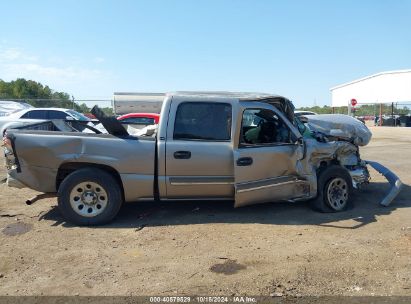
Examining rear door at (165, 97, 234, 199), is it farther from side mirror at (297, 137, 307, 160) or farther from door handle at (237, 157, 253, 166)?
side mirror at (297, 137, 307, 160)

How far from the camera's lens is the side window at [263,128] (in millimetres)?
6444

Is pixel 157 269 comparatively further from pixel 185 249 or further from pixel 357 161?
pixel 357 161

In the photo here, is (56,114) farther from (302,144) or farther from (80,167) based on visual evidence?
(302,144)

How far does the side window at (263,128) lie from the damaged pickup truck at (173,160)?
18 millimetres

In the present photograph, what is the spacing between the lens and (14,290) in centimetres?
409

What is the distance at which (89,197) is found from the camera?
606 cm

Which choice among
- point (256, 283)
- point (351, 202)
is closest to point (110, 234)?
point (256, 283)

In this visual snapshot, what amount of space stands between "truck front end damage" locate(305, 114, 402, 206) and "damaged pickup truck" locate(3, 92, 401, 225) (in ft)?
0.83

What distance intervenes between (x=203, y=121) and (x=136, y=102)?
4435mm

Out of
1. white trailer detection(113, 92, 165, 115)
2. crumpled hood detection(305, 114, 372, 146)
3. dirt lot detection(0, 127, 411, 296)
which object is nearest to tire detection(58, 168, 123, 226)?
dirt lot detection(0, 127, 411, 296)

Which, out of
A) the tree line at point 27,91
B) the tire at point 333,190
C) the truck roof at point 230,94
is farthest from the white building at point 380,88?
the truck roof at point 230,94

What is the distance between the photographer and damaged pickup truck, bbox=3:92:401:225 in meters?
6.01

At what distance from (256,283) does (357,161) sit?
3.89m

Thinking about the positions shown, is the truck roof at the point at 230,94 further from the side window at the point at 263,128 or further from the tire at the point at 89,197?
the tire at the point at 89,197
